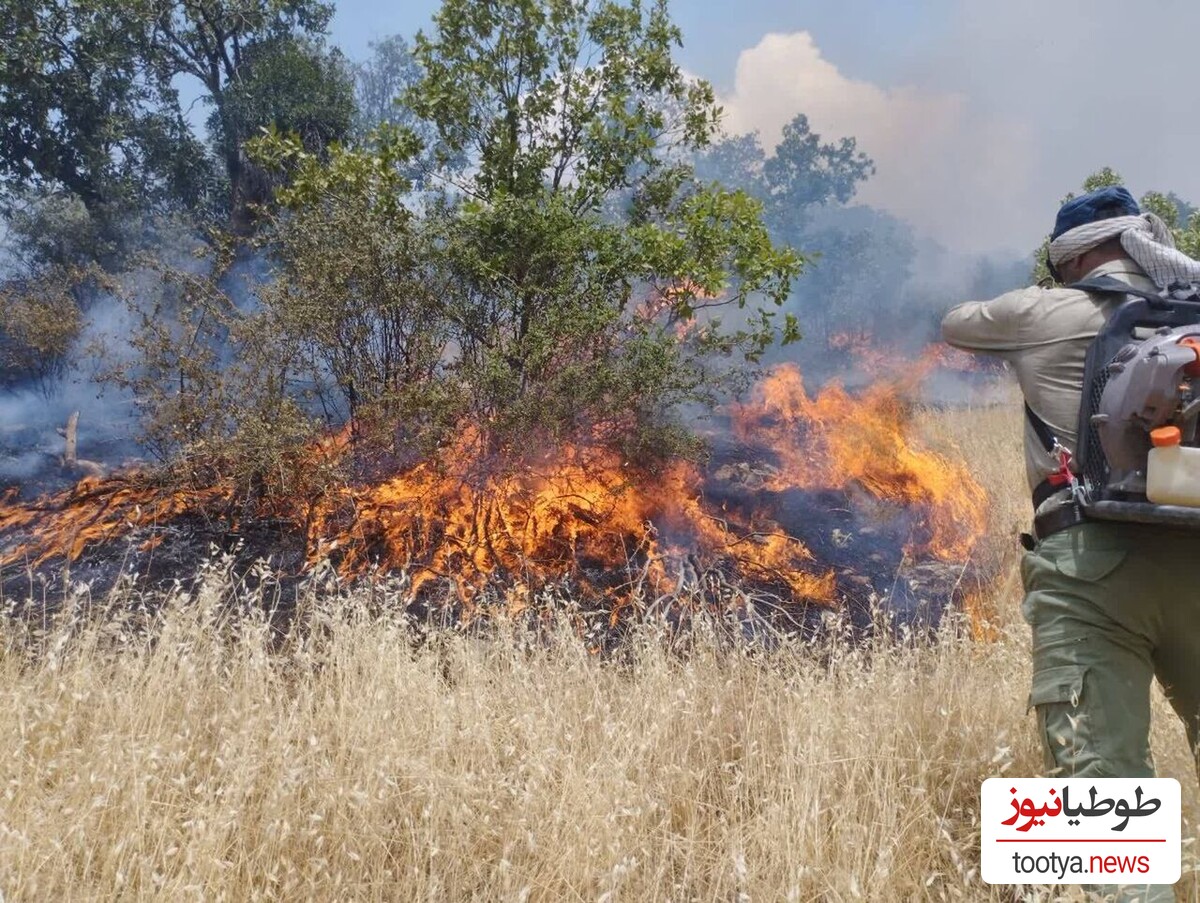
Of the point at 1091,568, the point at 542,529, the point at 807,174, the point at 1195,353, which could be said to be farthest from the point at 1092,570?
the point at 807,174

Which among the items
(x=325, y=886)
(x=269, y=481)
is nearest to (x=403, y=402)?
(x=269, y=481)

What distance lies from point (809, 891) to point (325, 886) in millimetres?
1345

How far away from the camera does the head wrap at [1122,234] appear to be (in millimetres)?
2320

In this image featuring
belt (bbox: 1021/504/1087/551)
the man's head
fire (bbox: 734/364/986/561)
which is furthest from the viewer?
fire (bbox: 734/364/986/561)

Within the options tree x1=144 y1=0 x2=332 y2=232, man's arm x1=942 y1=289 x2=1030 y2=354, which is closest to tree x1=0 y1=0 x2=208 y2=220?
tree x1=144 y1=0 x2=332 y2=232

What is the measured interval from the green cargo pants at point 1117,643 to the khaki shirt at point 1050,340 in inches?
12.9

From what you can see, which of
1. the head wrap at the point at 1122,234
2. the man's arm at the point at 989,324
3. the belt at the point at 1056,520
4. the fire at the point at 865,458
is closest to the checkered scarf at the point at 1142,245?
the head wrap at the point at 1122,234

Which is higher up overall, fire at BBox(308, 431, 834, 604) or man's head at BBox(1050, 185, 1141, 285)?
man's head at BBox(1050, 185, 1141, 285)

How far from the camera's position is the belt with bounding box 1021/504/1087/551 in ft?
7.38

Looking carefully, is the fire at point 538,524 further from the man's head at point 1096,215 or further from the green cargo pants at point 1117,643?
the man's head at point 1096,215

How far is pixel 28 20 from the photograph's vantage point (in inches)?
420

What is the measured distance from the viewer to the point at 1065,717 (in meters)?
2.18

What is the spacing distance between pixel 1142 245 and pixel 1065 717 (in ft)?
4.41

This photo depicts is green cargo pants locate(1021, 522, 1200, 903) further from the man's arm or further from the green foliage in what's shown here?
the green foliage
